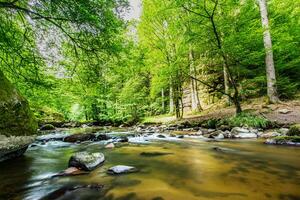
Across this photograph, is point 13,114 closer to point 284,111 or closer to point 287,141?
point 287,141

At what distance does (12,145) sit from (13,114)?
24.9 inches

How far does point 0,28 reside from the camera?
5.95 meters

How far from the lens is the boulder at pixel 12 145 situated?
467cm

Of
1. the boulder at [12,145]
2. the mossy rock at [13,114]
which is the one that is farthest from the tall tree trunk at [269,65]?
the boulder at [12,145]

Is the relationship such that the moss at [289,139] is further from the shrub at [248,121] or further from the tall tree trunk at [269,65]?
the tall tree trunk at [269,65]

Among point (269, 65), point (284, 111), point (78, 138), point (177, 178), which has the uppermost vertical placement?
point (269, 65)

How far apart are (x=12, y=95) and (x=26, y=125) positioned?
707 mm

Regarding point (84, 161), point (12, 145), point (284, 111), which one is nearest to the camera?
point (84, 161)

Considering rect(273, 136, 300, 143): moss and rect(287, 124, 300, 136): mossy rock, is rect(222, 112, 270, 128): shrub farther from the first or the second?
rect(273, 136, 300, 143): moss

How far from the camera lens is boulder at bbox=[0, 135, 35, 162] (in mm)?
4673

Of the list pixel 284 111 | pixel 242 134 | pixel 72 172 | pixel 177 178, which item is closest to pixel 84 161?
pixel 72 172

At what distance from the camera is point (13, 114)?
5.00 meters

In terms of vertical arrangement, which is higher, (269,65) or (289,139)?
(269,65)

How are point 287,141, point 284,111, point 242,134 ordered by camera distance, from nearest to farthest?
point 287,141 < point 242,134 < point 284,111
